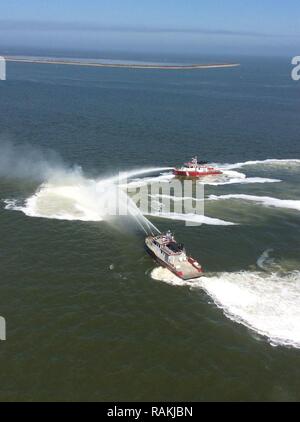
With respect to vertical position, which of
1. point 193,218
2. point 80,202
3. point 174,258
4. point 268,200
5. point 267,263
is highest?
point 80,202

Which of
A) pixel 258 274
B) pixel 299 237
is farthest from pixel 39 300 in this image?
pixel 299 237

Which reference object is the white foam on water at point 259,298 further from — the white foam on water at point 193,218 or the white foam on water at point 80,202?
the white foam on water at point 193,218

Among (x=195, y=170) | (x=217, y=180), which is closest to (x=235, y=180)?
(x=217, y=180)

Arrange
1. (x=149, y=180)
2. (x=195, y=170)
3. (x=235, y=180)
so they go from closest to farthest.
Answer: (x=149, y=180), (x=235, y=180), (x=195, y=170)

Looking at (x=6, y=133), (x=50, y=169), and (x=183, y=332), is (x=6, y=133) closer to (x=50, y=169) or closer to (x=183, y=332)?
(x=50, y=169)

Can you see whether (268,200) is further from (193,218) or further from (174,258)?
(174,258)
